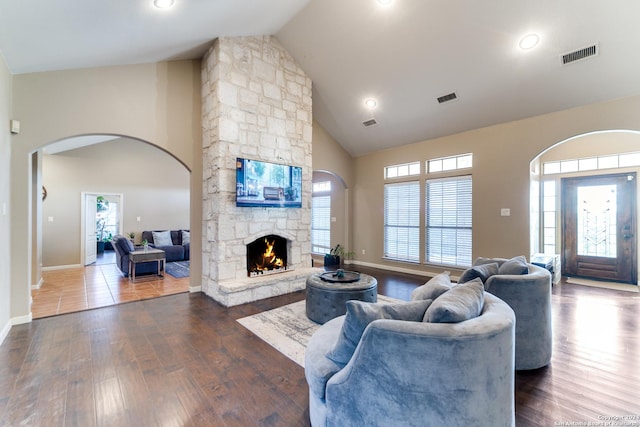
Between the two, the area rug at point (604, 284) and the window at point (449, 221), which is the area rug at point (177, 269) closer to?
the window at point (449, 221)

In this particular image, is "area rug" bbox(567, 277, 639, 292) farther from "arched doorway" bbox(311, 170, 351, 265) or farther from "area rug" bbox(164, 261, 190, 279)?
"area rug" bbox(164, 261, 190, 279)

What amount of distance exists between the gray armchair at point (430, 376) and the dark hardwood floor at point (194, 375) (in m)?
0.73

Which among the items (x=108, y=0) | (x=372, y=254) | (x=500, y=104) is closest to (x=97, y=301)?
(x=108, y=0)

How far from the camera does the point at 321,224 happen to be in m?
8.47

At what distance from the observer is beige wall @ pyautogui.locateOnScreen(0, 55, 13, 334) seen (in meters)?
2.98

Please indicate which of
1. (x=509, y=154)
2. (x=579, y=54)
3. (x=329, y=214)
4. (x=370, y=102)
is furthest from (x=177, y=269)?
(x=579, y=54)

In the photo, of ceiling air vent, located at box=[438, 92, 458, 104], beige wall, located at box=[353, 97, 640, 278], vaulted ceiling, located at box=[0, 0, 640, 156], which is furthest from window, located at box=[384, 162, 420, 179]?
ceiling air vent, located at box=[438, 92, 458, 104]

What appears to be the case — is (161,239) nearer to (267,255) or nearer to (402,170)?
(267,255)

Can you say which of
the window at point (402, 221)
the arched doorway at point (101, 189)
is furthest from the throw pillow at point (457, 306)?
the arched doorway at point (101, 189)

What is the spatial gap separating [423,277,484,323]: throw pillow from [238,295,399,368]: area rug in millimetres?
1548

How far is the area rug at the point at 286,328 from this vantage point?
2.80 metres

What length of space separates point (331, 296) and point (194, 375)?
5.26ft

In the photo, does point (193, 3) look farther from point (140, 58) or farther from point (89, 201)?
point (89, 201)

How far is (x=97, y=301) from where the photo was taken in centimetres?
425
